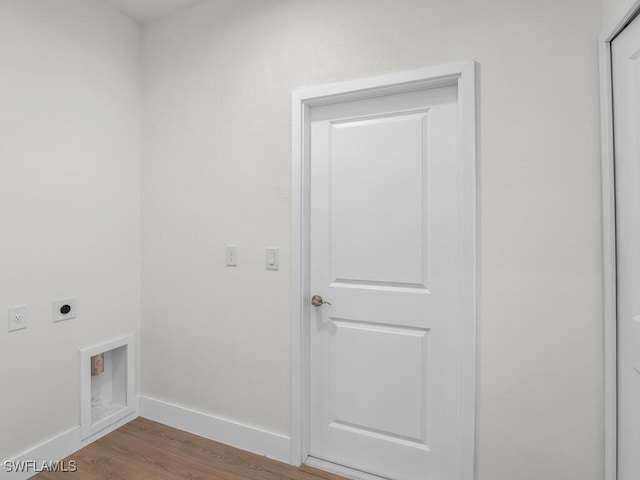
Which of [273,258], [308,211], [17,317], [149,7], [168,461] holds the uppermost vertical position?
[149,7]

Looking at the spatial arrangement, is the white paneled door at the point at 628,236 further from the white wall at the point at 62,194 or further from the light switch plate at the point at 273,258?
the white wall at the point at 62,194

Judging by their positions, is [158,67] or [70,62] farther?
[158,67]

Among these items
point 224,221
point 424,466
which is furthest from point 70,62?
point 424,466

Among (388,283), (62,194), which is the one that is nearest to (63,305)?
(62,194)

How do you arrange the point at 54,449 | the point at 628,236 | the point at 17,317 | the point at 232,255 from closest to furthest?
1. the point at 628,236
2. the point at 17,317
3. the point at 54,449
4. the point at 232,255

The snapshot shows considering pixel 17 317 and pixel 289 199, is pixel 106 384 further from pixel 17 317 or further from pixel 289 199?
pixel 289 199

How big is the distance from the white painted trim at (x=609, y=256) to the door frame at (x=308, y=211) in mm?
441

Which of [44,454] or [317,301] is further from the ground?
[317,301]

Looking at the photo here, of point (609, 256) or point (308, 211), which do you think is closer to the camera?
point (609, 256)

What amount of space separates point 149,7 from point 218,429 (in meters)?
2.61

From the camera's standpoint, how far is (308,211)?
1.88 metres

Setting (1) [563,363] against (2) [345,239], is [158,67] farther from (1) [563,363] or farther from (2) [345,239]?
(1) [563,363]

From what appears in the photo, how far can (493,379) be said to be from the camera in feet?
4.91

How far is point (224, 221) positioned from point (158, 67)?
114cm
